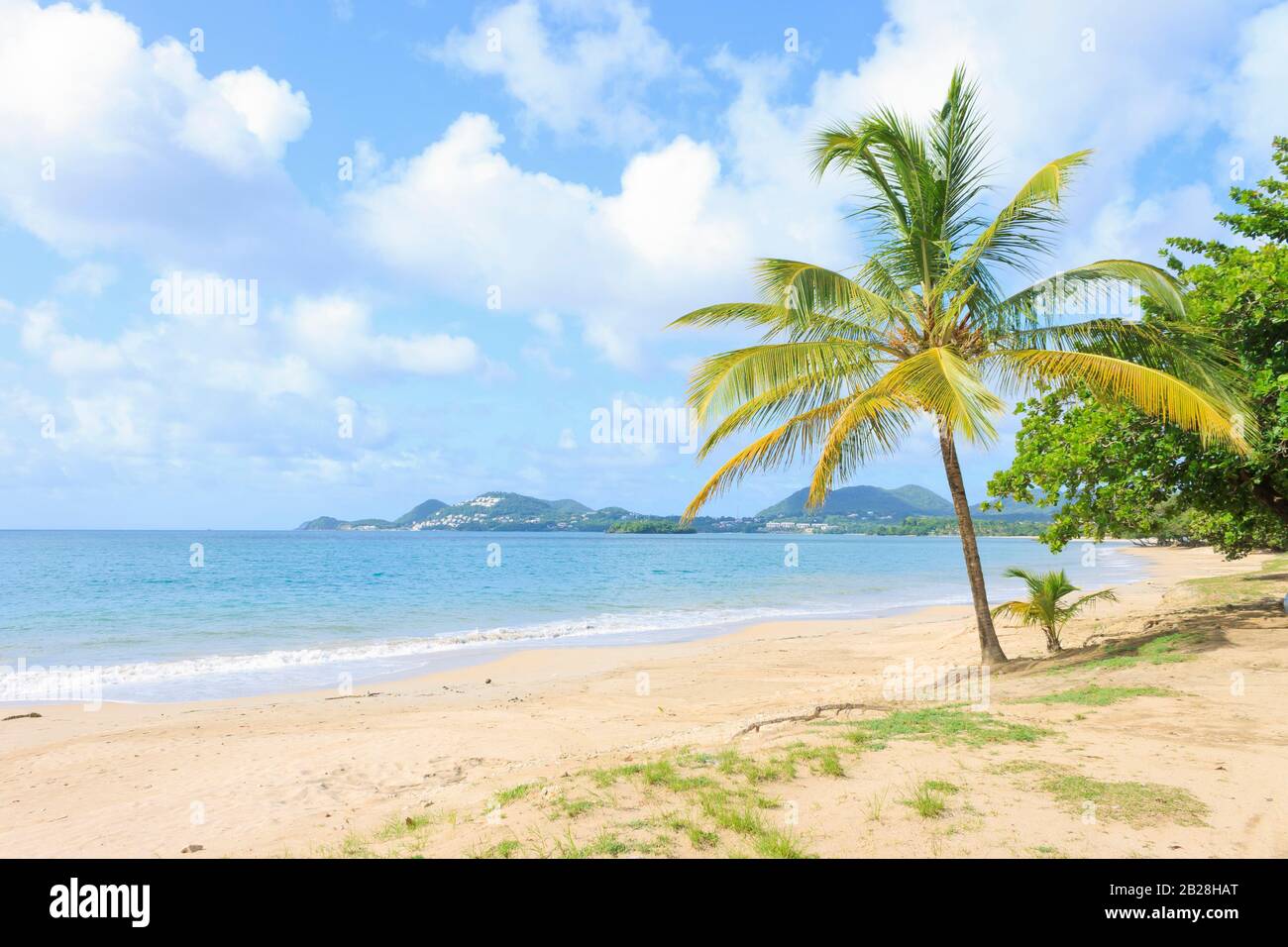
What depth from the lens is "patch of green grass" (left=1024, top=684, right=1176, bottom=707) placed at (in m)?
7.69

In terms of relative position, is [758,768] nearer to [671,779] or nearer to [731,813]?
[671,779]

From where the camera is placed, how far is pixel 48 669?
1617 cm

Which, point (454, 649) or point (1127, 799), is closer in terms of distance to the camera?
point (1127, 799)

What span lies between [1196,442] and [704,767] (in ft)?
30.4

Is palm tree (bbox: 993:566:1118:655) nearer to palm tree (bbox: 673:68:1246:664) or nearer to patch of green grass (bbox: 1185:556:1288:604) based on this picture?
palm tree (bbox: 673:68:1246:664)

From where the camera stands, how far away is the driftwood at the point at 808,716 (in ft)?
25.6

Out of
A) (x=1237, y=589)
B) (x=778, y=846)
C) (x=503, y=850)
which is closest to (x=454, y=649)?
(x=503, y=850)

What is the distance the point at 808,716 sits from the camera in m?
8.43

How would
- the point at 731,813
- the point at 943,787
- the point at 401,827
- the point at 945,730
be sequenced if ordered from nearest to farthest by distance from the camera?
1. the point at 731,813
2. the point at 943,787
3. the point at 401,827
4. the point at 945,730

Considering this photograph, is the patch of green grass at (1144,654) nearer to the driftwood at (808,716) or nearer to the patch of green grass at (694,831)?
the driftwood at (808,716)

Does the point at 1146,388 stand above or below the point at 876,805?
above

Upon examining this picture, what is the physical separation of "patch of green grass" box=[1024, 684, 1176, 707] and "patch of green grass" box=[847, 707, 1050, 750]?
111 cm

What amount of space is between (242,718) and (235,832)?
20.0 feet
